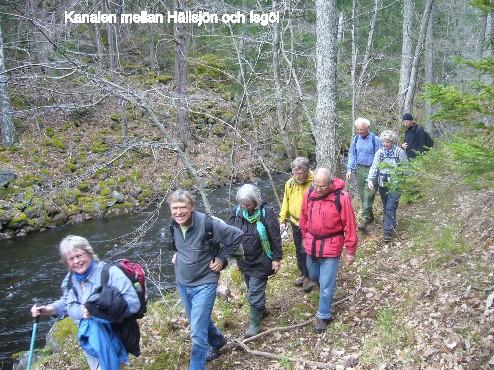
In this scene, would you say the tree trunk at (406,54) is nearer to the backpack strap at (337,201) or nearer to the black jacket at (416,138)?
the black jacket at (416,138)

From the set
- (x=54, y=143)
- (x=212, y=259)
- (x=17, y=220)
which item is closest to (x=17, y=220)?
(x=17, y=220)

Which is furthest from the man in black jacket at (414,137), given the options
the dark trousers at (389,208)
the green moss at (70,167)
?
the green moss at (70,167)

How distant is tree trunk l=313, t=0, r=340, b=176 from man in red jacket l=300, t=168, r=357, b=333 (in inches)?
110

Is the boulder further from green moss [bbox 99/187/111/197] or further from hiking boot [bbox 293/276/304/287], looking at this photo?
hiking boot [bbox 293/276/304/287]

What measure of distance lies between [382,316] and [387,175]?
2.76 m

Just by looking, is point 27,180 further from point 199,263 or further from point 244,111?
point 199,263

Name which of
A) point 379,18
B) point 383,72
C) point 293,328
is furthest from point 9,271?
point 383,72

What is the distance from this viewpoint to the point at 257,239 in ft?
17.4

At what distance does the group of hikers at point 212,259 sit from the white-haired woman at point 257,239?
0.04 feet

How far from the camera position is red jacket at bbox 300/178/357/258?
5.11 metres

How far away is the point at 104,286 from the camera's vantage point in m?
3.79

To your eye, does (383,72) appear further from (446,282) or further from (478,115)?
(478,115)

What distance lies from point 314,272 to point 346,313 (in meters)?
0.72

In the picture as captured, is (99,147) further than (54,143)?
Yes
